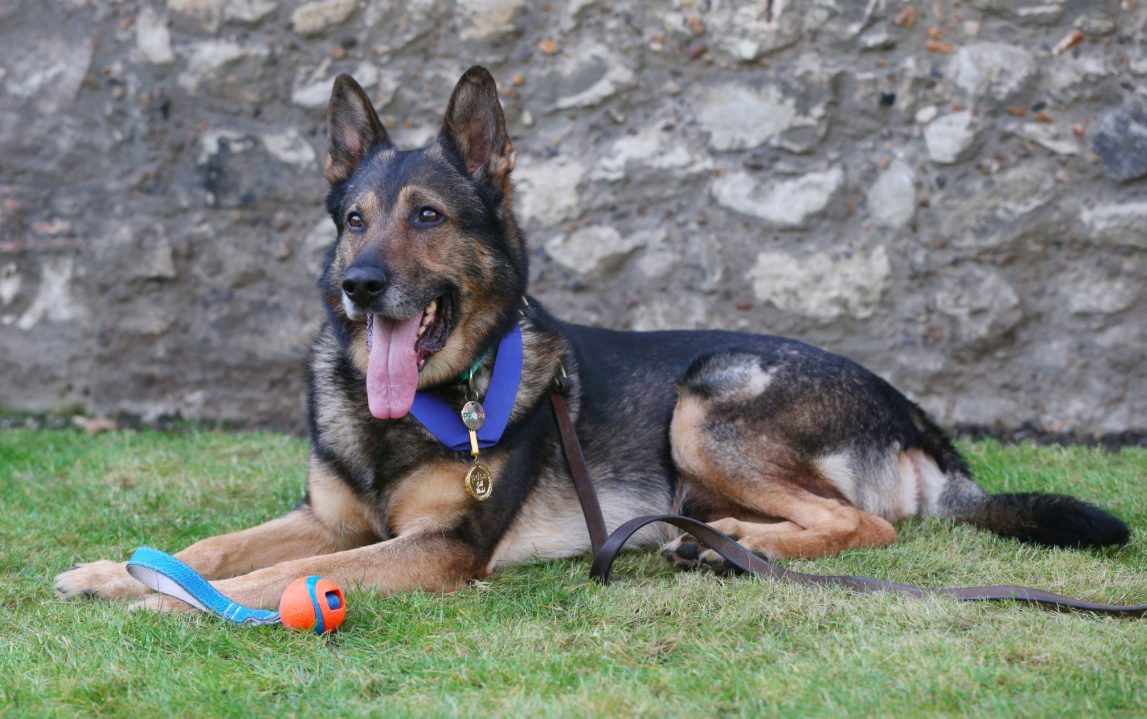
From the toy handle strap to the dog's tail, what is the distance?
295cm

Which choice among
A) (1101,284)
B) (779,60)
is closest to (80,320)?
(779,60)

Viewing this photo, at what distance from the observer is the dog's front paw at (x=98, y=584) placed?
127 inches

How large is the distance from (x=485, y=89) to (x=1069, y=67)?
4195 millimetres

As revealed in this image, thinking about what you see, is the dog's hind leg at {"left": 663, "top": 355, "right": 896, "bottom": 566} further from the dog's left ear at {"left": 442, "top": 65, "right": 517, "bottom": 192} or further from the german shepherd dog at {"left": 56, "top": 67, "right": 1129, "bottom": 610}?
the dog's left ear at {"left": 442, "top": 65, "right": 517, "bottom": 192}

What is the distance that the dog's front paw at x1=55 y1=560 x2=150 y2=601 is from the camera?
323 cm

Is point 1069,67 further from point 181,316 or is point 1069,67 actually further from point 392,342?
point 181,316

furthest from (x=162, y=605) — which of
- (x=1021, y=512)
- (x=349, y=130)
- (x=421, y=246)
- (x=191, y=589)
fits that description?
(x=1021, y=512)

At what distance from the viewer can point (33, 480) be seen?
495cm

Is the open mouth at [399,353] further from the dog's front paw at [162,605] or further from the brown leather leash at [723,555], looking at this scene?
the dog's front paw at [162,605]

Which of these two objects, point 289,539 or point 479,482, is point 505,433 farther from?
point 289,539

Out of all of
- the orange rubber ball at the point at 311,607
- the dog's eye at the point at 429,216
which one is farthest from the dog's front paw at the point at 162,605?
the dog's eye at the point at 429,216

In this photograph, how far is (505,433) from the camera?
362 centimetres

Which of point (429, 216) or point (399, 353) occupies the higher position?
point (429, 216)

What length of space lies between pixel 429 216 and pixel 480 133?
1.59 ft
